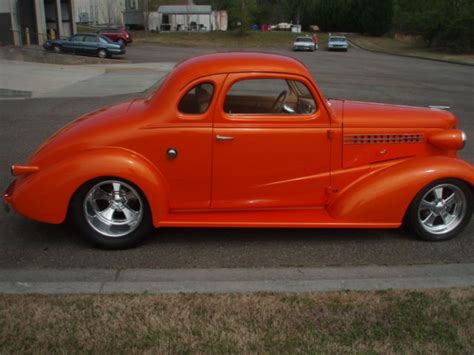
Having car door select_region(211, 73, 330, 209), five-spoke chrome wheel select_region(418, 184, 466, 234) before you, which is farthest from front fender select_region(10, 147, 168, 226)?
five-spoke chrome wheel select_region(418, 184, 466, 234)

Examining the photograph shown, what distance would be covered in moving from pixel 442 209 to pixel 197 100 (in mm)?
2499

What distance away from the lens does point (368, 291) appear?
3.98 metres

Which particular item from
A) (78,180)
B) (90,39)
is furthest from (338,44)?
(78,180)

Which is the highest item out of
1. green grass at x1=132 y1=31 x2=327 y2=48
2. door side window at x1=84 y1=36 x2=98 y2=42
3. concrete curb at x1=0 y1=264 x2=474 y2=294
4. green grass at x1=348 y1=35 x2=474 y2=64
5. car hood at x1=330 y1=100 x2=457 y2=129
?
car hood at x1=330 y1=100 x2=457 y2=129

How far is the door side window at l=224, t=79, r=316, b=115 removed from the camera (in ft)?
16.1

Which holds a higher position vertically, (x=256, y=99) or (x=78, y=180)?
(x=256, y=99)

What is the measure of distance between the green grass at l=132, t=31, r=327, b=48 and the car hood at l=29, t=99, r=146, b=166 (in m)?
48.0

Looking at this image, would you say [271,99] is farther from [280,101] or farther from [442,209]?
[442,209]

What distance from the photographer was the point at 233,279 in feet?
14.1

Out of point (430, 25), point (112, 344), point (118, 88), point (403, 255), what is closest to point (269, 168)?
point (403, 255)

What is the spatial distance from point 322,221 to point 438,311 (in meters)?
1.45

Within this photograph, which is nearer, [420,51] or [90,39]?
[90,39]

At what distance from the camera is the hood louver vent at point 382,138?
4938 mm

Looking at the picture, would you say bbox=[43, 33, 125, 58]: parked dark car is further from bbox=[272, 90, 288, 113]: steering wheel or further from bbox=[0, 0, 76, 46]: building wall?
bbox=[272, 90, 288, 113]: steering wheel
